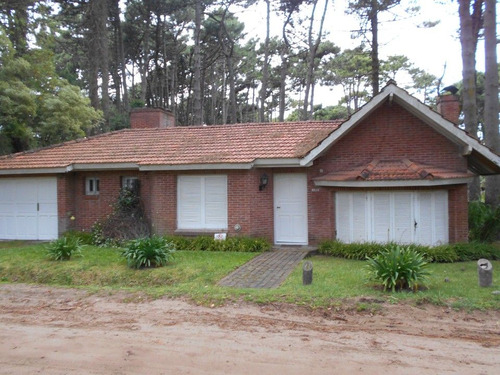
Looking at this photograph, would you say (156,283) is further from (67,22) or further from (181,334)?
(67,22)

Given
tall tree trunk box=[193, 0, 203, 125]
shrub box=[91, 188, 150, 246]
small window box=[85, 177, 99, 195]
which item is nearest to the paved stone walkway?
shrub box=[91, 188, 150, 246]

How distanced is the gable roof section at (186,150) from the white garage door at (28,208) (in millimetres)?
684

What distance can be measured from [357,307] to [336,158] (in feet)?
22.7

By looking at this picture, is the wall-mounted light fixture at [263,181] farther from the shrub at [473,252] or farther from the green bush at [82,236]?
the green bush at [82,236]

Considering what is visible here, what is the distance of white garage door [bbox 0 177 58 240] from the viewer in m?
15.6

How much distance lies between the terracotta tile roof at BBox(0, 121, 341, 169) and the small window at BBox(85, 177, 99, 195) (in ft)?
2.67

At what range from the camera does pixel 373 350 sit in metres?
5.82

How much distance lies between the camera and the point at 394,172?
1215cm

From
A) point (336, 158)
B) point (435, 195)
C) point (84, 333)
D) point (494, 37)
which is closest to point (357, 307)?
point (84, 333)

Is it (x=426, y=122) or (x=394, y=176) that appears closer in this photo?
(x=394, y=176)

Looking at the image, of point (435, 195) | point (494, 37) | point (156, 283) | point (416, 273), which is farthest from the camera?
point (494, 37)

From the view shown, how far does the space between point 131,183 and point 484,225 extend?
11.4 m

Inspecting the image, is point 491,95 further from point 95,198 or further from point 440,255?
point 95,198

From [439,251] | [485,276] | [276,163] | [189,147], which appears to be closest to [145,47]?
[189,147]
